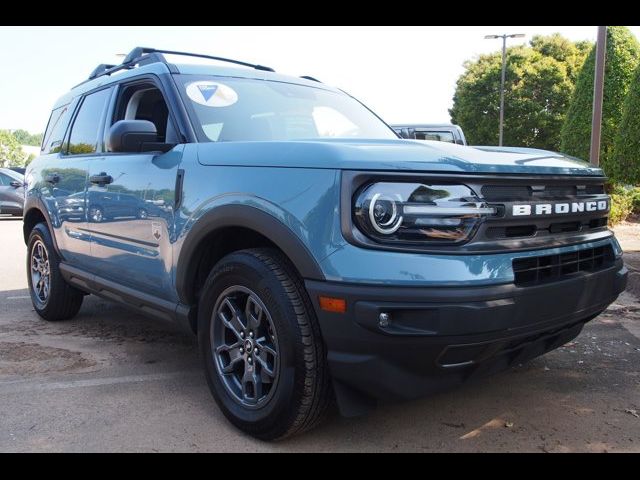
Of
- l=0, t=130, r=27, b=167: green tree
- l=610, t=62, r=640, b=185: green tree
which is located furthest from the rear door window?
l=0, t=130, r=27, b=167: green tree

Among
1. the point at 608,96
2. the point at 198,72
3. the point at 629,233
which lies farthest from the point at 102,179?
the point at 608,96

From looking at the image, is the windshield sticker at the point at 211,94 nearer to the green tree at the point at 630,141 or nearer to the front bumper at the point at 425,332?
the front bumper at the point at 425,332

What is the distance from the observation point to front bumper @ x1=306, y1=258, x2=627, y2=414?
2.16m

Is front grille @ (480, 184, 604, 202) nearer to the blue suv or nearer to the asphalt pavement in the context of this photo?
the blue suv

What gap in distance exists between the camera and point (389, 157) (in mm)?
2312

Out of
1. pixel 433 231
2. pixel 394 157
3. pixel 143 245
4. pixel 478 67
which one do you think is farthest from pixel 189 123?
pixel 478 67

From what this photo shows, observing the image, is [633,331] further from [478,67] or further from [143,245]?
[478,67]

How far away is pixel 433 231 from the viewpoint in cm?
227

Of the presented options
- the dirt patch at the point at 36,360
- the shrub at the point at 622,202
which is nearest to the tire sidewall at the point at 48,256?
the dirt patch at the point at 36,360

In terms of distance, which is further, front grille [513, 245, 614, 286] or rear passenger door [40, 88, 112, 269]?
rear passenger door [40, 88, 112, 269]

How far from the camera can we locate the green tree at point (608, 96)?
12609 mm

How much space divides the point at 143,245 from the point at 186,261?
537mm

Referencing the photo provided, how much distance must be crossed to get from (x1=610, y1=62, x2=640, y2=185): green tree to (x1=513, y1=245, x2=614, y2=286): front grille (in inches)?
240

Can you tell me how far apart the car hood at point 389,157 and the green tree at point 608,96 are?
10.5 metres
